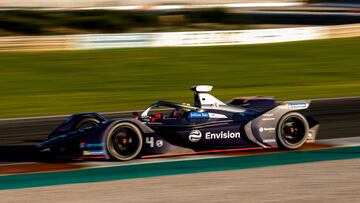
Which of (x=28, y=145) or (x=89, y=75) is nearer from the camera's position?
(x=28, y=145)

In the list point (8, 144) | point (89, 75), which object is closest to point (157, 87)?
point (89, 75)

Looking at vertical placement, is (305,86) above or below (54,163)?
above

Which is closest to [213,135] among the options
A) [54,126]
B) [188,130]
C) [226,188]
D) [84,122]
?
[188,130]

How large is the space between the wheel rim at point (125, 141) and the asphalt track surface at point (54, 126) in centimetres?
144

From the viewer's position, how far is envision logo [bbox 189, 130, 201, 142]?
10695 millimetres

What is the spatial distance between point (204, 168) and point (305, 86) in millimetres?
11576

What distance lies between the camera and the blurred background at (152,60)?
1956cm

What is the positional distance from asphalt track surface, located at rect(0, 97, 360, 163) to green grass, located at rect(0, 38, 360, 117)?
1470 mm

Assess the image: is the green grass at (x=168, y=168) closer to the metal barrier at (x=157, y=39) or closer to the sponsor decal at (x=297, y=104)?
the sponsor decal at (x=297, y=104)

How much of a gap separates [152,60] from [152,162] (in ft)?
51.9

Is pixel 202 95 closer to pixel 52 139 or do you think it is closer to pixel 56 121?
pixel 52 139

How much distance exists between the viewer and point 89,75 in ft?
76.8

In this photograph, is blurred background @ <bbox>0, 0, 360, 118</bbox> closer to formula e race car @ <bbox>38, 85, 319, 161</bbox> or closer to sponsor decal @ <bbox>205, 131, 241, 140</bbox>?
formula e race car @ <bbox>38, 85, 319, 161</bbox>

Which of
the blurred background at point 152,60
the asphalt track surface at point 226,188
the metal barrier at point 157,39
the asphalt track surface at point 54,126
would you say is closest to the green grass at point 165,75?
the blurred background at point 152,60
